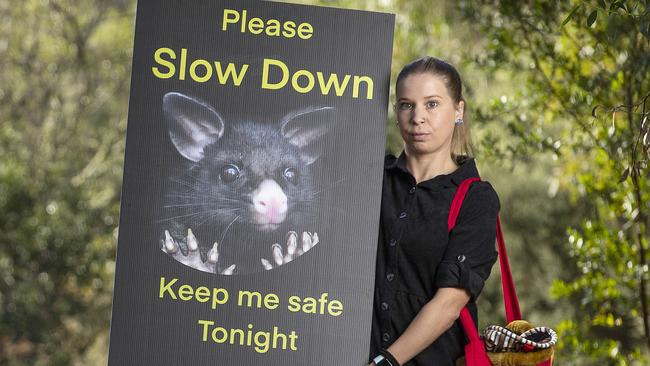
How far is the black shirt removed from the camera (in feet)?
7.68

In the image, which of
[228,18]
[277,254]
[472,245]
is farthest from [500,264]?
[228,18]

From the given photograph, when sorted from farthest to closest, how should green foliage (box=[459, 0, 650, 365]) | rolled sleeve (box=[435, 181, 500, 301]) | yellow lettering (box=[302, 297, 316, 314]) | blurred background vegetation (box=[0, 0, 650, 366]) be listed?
1. blurred background vegetation (box=[0, 0, 650, 366])
2. green foliage (box=[459, 0, 650, 365])
3. yellow lettering (box=[302, 297, 316, 314])
4. rolled sleeve (box=[435, 181, 500, 301])

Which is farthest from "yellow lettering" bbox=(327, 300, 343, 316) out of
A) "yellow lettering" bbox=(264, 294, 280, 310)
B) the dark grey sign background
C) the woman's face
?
the woman's face

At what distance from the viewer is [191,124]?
7.99 feet

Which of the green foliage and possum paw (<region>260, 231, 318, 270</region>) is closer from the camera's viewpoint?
possum paw (<region>260, 231, 318, 270</region>)

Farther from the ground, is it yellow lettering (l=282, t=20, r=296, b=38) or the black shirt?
yellow lettering (l=282, t=20, r=296, b=38)

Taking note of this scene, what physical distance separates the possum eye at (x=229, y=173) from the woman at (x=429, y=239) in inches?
15.6

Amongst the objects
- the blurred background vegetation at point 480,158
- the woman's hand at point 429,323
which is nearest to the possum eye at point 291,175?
the woman's hand at point 429,323

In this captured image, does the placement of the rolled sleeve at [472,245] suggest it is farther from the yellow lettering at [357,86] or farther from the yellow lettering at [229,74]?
the yellow lettering at [229,74]

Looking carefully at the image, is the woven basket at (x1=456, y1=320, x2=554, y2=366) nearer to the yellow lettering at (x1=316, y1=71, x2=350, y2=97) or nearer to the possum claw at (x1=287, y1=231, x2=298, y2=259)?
the possum claw at (x1=287, y1=231, x2=298, y2=259)

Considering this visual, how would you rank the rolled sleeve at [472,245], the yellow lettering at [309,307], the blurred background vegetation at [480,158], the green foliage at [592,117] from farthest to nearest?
the blurred background vegetation at [480,158] → the green foliage at [592,117] → the yellow lettering at [309,307] → the rolled sleeve at [472,245]

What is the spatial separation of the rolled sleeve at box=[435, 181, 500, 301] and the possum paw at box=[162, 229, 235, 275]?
1.79ft

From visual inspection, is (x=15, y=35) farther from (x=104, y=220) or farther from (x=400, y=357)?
(x=400, y=357)

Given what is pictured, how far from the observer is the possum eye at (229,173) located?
2438 mm
